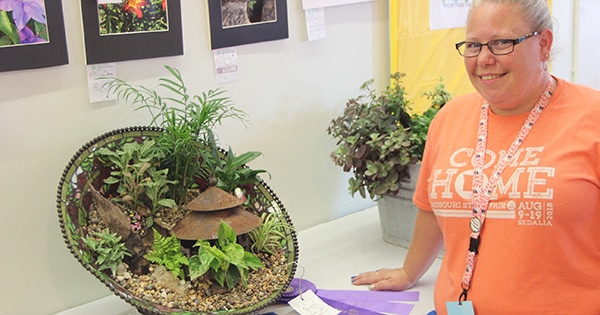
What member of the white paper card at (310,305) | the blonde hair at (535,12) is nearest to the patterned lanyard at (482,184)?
the blonde hair at (535,12)

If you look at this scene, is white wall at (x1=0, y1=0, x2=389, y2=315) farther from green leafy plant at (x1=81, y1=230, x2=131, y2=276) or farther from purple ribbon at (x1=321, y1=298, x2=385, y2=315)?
purple ribbon at (x1=321, y1=298, x2=385, y2=315)

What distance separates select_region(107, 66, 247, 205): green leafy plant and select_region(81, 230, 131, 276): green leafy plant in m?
0.22

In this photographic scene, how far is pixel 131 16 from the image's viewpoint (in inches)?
68.2

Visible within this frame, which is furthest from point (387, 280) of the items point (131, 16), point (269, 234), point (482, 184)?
point (131, 16)

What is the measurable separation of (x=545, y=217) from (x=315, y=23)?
1080mm

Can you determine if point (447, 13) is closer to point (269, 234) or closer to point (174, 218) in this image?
point (269, 234)

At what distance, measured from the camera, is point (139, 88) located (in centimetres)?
180

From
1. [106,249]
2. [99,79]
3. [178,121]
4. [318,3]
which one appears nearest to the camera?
[106,249]

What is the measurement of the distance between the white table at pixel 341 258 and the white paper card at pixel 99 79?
1.78 ft

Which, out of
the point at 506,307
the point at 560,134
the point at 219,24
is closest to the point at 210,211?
the point at 219,24

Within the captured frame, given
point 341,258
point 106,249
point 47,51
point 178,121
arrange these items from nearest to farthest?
point 106,249
point 47,51
point 178,121
point 341,258

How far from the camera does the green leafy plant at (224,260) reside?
1.52 meters

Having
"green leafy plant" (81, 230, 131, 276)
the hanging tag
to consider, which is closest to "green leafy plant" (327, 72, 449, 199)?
the hanging tag

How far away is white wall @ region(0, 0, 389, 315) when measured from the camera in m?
1.64
